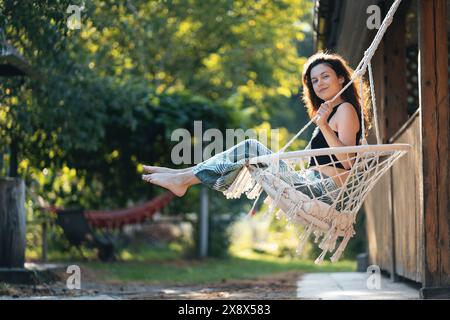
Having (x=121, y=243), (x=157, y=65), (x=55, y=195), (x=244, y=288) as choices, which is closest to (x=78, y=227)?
(x=55, y=195)

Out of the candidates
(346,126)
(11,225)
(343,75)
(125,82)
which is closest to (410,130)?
(343,75)

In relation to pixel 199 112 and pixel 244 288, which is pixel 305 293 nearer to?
pixel 244 288

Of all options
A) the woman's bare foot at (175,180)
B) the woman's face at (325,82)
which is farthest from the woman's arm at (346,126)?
the woman's bare foot at (175,180)

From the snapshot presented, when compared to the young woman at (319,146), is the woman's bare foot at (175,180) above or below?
below

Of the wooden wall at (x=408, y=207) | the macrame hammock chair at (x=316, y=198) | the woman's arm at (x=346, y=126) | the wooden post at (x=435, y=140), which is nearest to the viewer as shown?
the macrame hammock chair at (x=316, y=198)

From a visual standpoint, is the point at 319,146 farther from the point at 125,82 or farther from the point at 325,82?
the point at 125,82

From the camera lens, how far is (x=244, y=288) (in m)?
5.96

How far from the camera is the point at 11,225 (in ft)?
19.3

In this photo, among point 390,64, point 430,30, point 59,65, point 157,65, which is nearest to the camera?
point 430,30

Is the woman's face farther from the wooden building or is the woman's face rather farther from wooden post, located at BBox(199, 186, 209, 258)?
wooden post, located at BBox(199, 186, 209, 258)

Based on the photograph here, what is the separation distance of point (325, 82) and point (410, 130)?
0.96 meters

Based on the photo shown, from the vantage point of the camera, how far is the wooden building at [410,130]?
3984mm

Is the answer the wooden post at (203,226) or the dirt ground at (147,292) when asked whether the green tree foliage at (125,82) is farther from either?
the dirt ground at (147,292)

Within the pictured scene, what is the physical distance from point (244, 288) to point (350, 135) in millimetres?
2399
